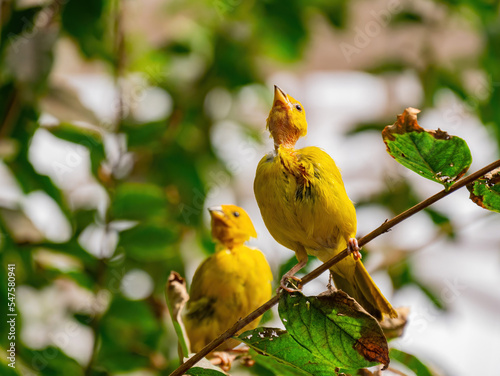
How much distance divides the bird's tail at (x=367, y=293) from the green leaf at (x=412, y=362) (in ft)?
0.20

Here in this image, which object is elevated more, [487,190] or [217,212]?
[487,190]

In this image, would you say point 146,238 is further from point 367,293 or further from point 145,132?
point 367,293

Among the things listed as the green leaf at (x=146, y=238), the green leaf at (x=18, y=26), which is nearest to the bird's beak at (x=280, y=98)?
the green leaf at (x=146, y=238)

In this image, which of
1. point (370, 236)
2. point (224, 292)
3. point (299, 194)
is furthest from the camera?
point (224, 292)

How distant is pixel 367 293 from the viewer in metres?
0.65

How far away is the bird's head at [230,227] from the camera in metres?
0.97

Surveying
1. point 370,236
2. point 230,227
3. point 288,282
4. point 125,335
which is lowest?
point 125,335

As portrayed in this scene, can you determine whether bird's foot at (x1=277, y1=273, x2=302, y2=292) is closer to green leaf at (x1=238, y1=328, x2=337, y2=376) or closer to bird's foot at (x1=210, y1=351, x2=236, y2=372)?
green leaf at (x1=238, y1=328, x2=337, y2=376)

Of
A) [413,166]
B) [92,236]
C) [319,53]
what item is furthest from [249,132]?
[319,53]

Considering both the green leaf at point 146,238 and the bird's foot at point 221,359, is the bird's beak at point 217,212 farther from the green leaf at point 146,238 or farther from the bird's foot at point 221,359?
the bird's foot at point 221,359

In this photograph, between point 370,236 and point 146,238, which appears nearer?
point 370,236

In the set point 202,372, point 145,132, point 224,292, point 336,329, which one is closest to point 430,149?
point 336,329

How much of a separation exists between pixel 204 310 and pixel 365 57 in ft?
11.3

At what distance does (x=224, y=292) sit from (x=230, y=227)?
147 millimetres
